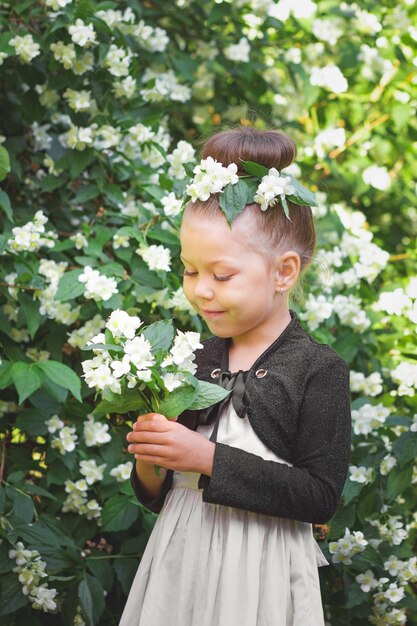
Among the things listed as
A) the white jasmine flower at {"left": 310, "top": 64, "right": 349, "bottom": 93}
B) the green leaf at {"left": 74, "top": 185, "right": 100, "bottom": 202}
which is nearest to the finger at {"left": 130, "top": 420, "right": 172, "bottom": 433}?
the green leaf at {"left": 74, "top": 185, "right": 100, "bottom": 202}

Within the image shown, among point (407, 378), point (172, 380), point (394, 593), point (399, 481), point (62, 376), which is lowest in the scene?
point (394, 593)

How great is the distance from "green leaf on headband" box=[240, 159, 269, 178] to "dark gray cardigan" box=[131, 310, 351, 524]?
0.33m

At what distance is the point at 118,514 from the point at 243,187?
1.10 metres

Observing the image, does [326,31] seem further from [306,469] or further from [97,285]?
[306,469]

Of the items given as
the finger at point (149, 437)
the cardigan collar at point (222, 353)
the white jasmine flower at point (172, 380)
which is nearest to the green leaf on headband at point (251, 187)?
the cardigan collar at point (222, 353)

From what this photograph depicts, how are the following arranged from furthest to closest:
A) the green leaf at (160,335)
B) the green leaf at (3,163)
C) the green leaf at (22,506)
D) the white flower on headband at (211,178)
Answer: the green leaf at (3,163) → the green leaf at (22,506) → the white flower on headband at (211,178) → the green leaf at (160,335)

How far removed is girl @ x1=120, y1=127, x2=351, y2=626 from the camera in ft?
5.27

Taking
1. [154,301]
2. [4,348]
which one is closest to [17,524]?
[4,348]

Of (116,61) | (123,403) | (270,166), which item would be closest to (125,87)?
(116,61)

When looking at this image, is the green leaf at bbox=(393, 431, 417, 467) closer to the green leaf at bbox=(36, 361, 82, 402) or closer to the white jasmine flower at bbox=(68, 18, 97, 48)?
the green leaf at bbox=(36, 361, 82, 402)

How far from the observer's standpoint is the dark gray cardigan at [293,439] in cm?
160

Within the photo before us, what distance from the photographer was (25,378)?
2.20 m

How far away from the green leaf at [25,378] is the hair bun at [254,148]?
0.75 meters

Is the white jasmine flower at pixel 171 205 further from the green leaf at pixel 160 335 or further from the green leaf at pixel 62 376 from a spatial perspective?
the green leaf at pixel 160 335
